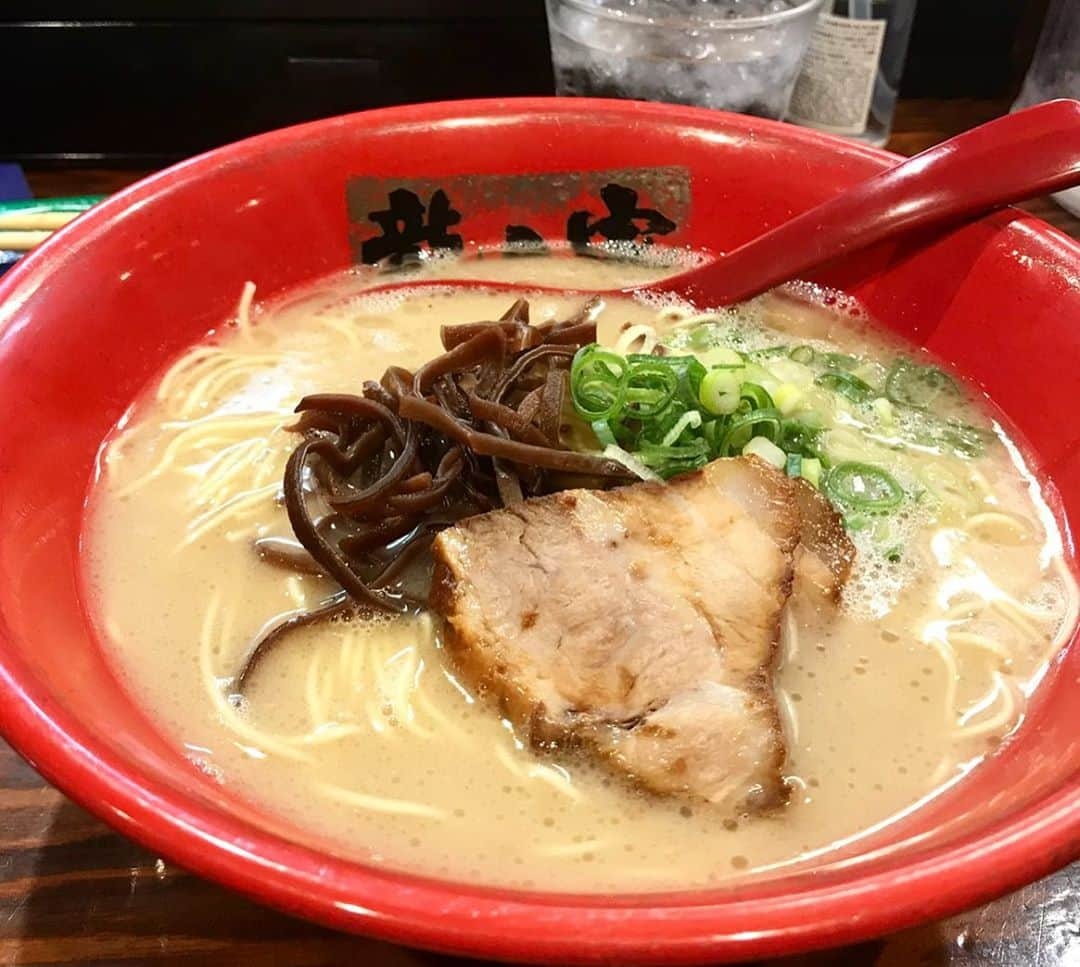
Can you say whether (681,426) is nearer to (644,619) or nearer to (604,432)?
(604,432)

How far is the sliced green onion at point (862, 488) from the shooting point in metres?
1.66

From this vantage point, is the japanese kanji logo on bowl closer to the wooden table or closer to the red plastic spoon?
the red plastic spoon

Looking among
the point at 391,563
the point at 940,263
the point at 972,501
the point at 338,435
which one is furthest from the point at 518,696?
the point at 940,263

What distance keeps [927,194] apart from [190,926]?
170 cm

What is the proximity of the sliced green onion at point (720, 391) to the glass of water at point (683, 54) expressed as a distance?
3.59 ft

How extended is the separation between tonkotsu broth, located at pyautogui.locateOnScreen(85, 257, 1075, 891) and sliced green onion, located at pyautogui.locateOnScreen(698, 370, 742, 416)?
344 mm

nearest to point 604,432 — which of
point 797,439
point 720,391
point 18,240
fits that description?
point 720,391

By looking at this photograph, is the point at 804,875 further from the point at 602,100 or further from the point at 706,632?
the point at 602,100

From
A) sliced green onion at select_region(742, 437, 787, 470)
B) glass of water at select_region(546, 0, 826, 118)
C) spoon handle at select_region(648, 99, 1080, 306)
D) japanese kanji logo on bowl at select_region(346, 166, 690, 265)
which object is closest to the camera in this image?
sliced green onion at select_region(742, 437, 787, 470)

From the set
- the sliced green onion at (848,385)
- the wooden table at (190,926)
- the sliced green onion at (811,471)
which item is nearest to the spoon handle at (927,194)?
the sliced green onion at (848,385)

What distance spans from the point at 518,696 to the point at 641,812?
0.21 m

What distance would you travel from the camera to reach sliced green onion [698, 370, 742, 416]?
1.66 meters

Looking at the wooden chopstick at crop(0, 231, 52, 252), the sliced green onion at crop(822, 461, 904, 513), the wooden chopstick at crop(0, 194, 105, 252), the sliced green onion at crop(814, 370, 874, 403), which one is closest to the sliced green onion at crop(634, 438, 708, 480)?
the sliced green onion at crop(822, 461, 904, 513)

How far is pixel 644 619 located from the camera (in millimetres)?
1347
